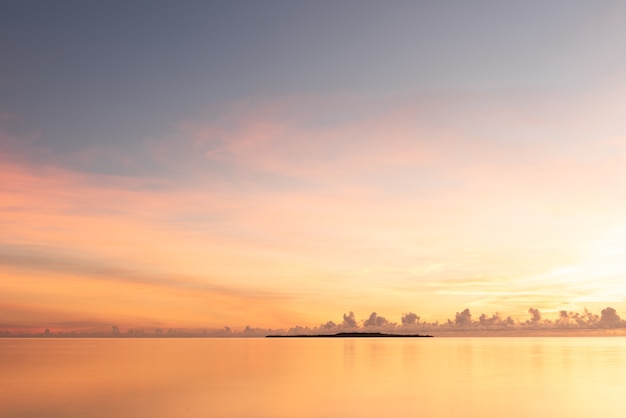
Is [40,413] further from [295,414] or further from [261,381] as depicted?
[261,381]

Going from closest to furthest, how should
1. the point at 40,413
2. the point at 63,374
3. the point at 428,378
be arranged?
the point at 40,413
the point at 428,378
the point at 63,374

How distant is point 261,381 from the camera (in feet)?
234

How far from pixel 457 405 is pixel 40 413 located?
34.6 m

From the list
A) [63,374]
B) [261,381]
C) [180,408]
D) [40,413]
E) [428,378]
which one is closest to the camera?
[40,413]

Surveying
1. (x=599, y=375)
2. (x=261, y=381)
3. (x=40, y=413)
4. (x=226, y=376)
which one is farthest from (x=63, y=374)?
(x=599, y=375)

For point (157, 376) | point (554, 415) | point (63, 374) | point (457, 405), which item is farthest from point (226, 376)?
point (554, 415)

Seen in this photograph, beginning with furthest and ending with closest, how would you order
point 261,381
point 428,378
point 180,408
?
point 428,378 → point 261,381 → point 180,408

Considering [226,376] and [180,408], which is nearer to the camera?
[180,408]

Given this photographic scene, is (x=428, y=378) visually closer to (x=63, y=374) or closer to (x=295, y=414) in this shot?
(x=295, y=414)

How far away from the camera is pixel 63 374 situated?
267 feet

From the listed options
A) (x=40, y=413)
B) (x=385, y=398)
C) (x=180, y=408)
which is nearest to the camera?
(x=40, y=413)

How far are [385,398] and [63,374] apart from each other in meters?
51.4

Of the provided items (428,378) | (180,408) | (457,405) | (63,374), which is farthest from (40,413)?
(428,378)

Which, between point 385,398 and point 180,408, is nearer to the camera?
point 180,408
